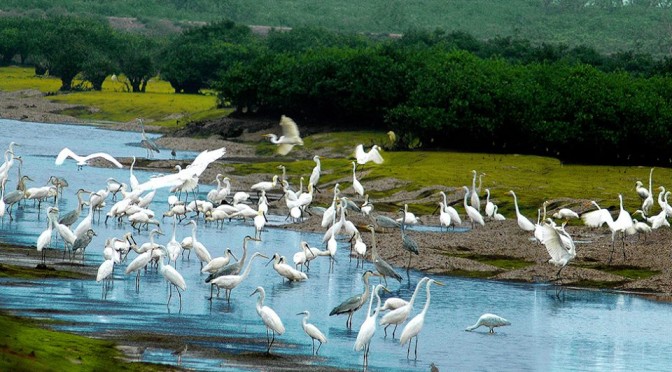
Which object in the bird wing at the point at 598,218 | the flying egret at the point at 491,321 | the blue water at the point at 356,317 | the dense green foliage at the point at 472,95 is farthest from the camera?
the dense green foliage at the point at 472,95

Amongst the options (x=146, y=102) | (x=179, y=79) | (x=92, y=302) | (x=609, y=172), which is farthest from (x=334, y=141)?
(x=92, y=302)

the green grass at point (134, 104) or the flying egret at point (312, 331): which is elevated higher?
the flying egret at point (312, 331)

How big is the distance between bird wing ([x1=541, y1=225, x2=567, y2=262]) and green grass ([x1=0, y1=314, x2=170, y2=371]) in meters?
12.4

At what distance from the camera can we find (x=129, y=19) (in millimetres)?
193000

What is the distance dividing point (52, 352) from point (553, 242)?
15.0m

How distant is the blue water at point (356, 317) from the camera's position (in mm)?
21703

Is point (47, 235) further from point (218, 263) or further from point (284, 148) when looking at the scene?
point (284, 148)

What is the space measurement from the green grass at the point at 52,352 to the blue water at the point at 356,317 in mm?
884

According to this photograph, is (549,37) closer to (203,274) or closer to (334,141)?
(334,141)

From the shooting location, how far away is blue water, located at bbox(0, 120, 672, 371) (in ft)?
71.2

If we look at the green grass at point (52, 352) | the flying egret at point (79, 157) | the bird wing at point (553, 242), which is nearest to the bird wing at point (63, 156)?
the flying egret at point (79, 157)

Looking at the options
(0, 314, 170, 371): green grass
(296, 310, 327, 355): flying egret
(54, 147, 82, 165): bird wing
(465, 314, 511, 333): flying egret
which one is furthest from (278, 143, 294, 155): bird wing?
(0, 314, 170, 371): green grass

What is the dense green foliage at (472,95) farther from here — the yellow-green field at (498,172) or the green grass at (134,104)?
the green grass at (134,104)

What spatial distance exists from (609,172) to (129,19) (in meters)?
146
